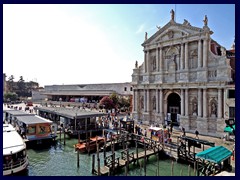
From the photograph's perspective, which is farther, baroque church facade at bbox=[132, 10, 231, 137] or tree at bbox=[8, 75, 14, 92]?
tree at bbox=[8, 75, 14, 92]

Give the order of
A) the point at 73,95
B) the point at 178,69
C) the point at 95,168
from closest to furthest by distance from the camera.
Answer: the point at 95,168
the point at 178,69
the point at 73,95

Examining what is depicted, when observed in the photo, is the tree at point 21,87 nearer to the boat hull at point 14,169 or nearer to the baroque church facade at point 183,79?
the baroque church facade at point 183,79

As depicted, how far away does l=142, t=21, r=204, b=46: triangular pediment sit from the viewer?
23078mm

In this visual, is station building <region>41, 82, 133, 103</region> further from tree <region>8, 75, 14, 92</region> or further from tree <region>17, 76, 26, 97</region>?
tree <region>8, 75, 14, 92</region>

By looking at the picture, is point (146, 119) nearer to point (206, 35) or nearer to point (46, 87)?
point (206, 35)

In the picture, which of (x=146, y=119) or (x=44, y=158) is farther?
(x=146, y=119)

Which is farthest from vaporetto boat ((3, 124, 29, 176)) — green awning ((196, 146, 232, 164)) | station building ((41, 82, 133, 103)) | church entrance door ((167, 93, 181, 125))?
station building ((41, 82, 133, 103))

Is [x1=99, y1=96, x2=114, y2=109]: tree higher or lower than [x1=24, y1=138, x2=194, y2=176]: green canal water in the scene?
higher

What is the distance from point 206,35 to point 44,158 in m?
21.0

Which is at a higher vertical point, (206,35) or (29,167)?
(206,35)

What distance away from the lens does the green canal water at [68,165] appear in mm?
13820

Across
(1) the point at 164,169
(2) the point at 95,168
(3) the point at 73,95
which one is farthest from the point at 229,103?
(3) the point at 73,95

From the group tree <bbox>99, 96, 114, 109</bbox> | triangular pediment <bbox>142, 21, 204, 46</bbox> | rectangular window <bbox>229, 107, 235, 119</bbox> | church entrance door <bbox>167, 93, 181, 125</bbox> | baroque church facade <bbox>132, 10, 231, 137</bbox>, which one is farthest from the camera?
tree <bbox>99, 96, 114, 109</bbox>

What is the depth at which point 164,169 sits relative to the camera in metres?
14.4
